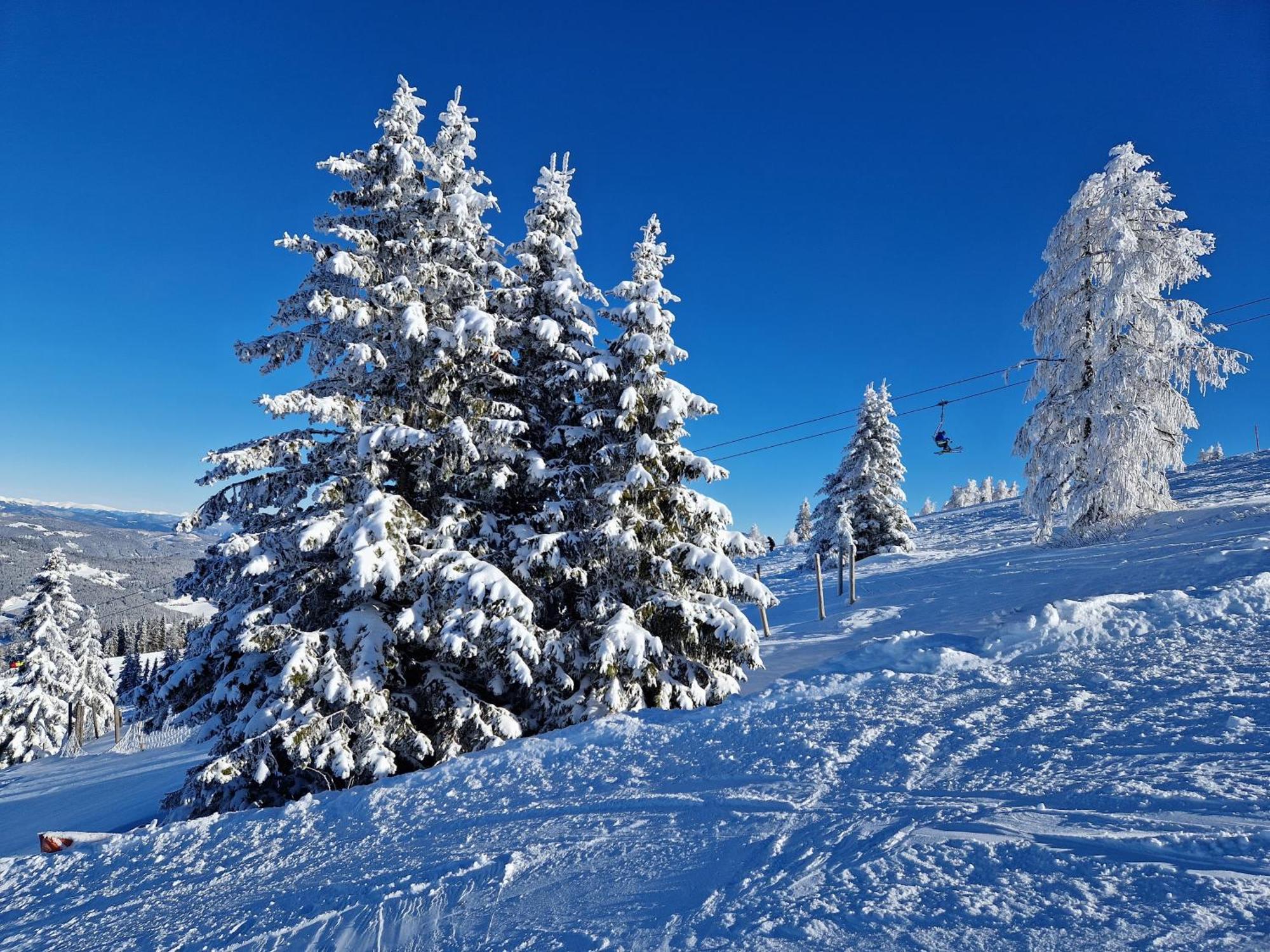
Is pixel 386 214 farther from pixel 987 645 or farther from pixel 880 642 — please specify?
pixel 987 645

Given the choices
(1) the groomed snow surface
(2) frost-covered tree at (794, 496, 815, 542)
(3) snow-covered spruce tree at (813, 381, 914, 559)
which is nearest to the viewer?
(1) the groomed snow surface

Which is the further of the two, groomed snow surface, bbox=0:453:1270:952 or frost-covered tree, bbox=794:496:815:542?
frost-covered tree, bbox=794:496:815:542

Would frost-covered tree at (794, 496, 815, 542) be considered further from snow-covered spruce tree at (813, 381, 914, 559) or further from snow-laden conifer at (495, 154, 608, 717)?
snow-laden conifer at (495, 154, 608, 717)

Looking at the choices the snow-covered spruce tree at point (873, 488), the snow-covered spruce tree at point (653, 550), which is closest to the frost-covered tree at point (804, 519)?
the snow-covered spruce tree at point (873, 488)

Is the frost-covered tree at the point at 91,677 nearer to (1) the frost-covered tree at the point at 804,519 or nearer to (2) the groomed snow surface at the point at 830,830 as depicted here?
(2) the groomed snow surface at the point at 830,830

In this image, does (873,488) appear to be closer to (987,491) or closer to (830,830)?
(830,830)

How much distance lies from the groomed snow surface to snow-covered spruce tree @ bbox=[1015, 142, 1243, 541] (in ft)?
32.4

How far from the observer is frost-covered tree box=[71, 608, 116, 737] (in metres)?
33.2

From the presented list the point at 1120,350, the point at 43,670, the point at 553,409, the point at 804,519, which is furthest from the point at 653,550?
the point at 804,519

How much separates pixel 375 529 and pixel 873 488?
25582 mm

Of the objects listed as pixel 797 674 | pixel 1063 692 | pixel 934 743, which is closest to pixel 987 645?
pixel 1063 692

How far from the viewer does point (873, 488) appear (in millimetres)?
28688

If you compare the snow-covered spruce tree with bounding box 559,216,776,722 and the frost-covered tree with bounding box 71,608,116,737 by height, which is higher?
the snow-covered spruce tree with bounding box 559,216,776,722

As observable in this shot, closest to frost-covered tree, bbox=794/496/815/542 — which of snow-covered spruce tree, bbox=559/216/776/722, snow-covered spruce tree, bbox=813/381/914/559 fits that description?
snow-covered spruce tree, bbox=813/381/914/559
